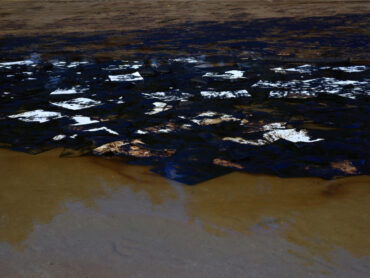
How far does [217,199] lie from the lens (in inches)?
89.8

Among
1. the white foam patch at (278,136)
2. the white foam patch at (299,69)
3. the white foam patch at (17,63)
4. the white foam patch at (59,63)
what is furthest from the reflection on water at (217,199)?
the white foam patch at (17,63)

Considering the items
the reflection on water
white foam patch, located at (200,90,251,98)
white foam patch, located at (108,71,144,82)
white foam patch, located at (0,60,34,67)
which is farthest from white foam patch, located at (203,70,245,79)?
white foam patch, located at (0,60,34,67)

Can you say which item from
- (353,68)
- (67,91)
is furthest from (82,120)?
(353,68)

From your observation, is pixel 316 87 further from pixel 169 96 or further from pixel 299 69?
pixel 169 96

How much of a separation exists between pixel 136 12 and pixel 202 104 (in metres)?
9.40

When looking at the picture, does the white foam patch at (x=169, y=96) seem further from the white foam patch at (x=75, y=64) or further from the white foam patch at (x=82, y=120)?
the white foam patch at (x=75, y=64)

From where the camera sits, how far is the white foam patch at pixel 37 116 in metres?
3.79

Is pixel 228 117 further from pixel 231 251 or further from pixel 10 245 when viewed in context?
pixel 10 245

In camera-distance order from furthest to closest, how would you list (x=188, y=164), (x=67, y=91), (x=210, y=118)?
(x=67, y=91)
(x=210, y=118)
(x=188, y=164)

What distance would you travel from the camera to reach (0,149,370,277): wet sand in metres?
1.69

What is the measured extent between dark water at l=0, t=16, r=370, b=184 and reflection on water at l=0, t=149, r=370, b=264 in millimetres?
152

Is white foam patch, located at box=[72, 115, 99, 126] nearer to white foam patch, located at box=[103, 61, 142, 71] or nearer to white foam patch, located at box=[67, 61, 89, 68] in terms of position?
white foam patch, located at box=[103, 61, 142, 71]

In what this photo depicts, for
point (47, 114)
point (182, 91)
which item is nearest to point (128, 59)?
point (182, 91)

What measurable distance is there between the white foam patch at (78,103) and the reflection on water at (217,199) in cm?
134
